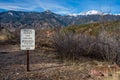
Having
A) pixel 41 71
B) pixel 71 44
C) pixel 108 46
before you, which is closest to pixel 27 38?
pixel 41 71

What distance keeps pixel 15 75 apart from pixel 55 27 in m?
5.79

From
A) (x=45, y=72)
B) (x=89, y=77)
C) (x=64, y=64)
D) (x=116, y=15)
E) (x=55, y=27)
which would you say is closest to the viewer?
(x=89, y=77)

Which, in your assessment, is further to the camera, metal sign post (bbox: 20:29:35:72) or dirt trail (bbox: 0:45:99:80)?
metal sign post (bbox: 20:29:35:72)

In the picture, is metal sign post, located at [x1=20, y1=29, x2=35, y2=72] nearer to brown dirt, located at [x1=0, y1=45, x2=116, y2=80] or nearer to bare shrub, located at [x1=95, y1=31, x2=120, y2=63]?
brown dirt, located at [x1=0, y1=45, x2=116, y2=80]

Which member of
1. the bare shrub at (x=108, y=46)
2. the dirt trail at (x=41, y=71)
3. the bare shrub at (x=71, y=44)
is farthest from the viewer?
the bare shrub at (x=71, y=44)

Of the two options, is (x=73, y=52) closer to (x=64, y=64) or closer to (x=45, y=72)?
(x=64, y=64)

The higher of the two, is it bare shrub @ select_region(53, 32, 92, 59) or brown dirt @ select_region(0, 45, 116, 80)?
bare shrub @ select_region(53, 32, 92, 59)

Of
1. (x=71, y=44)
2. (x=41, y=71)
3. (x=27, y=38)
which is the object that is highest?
(x=27, y=38)

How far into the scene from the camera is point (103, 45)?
1170cm

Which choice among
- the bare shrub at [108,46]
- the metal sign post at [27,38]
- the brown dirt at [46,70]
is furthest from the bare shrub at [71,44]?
the metal sign post at [27,38]

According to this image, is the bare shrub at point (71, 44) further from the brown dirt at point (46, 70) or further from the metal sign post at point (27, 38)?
the metal sign post at point (27, 38)

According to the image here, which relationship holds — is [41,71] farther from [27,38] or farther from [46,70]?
[27,38]

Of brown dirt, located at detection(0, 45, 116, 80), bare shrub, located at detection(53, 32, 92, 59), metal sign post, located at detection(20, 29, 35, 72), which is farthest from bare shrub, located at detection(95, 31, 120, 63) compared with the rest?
metal sign post, located at detection(20, 29, 35, 72)

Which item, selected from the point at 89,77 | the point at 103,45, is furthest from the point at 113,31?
the point at 89,77
